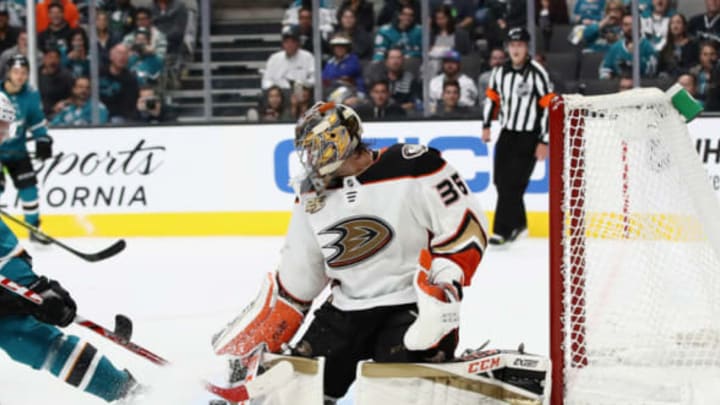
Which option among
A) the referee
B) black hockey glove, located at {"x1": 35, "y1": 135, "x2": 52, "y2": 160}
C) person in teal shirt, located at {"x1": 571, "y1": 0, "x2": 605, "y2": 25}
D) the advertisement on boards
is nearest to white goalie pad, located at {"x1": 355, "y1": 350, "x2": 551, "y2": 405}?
the referee

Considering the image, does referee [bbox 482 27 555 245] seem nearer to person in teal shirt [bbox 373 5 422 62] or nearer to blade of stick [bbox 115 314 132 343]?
person in teal shirt [bbox 373 5 422 62]

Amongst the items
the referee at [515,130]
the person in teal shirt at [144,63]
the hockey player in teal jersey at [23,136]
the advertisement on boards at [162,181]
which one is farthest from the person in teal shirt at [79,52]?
the referee at [515,130]

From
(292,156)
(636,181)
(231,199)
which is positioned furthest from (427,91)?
(636,181)

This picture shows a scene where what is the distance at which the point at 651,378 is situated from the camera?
2680 millimetres

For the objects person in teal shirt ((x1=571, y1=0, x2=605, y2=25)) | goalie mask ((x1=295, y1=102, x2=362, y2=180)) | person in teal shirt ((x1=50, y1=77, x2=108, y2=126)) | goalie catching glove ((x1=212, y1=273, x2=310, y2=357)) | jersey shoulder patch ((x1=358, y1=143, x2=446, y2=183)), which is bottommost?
goalie catching glove ((x1=212, y1=273, x2=310, y2=357))

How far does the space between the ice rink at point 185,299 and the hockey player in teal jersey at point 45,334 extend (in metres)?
0.16

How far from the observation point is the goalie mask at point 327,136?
2543mm

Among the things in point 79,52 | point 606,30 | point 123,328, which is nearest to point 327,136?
point 123,328

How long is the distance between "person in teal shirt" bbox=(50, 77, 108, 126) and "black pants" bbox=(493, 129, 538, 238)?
8.62ft

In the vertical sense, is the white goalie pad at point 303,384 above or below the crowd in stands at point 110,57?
below

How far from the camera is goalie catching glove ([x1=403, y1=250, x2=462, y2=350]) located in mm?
2361

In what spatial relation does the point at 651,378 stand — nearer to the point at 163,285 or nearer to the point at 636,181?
the point at 636,181

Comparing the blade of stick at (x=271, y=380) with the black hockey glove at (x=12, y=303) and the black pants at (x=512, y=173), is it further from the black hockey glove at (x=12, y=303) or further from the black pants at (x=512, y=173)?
the black pants at (x=512, y=173)

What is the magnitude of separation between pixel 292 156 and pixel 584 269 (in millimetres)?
4411
